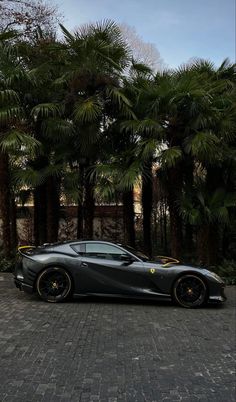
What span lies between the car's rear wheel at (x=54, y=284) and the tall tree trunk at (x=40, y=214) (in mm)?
5741

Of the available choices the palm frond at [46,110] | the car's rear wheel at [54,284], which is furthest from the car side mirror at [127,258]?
the palm frond at [46,110]

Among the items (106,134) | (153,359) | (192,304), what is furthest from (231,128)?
(153,359)

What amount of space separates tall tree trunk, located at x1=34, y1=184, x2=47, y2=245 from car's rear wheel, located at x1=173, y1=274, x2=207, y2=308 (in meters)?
6.72

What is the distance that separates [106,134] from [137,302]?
18.4 feet

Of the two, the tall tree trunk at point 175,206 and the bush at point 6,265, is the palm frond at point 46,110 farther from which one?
the bush at point 6,265

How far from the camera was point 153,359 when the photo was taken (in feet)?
19.4

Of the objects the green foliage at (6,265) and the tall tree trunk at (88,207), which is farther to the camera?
the tall tree trunk at (88,207)

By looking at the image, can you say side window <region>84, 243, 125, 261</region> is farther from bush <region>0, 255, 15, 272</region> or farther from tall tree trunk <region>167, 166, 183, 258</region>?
bush <region>0, 255, 15, 272</region>

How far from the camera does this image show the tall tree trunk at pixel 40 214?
15.1m

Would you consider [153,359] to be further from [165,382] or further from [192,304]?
[192,304]

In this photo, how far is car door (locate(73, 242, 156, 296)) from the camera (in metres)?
9.26

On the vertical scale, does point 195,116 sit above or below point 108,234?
above

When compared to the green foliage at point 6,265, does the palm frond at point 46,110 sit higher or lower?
higher

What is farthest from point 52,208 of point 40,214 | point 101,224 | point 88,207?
point 101,224
